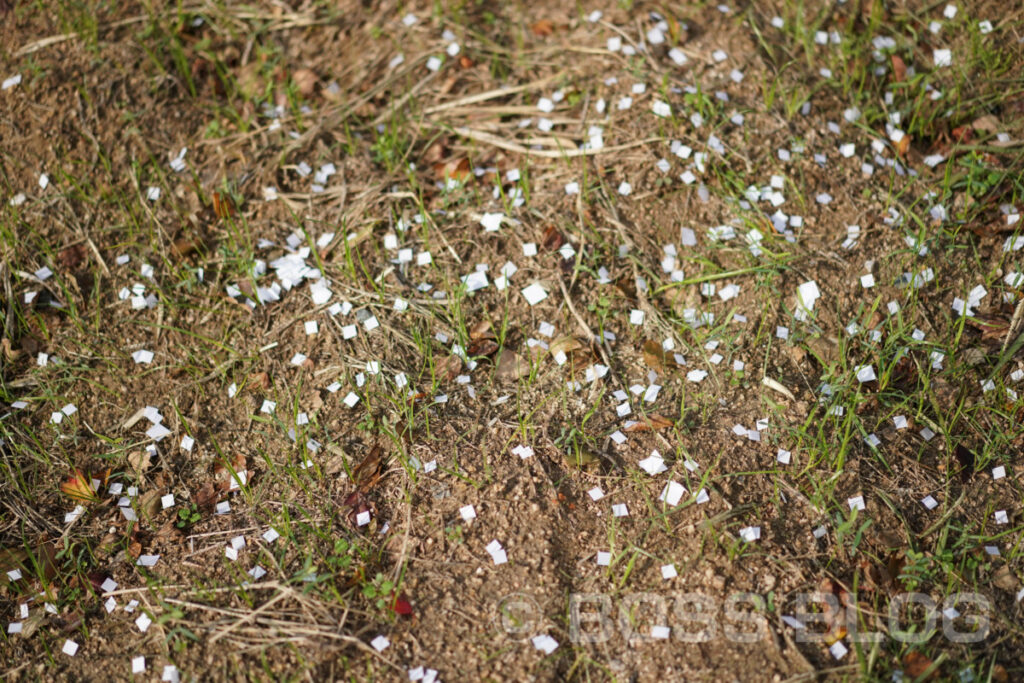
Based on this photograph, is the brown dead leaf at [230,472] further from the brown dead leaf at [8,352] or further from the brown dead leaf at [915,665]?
the brown dead leaf at [915,665]

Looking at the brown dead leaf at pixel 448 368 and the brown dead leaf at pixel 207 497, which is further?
the brown dead leaf at pixel 448 368

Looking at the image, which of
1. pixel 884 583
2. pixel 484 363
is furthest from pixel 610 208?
pixel 884 583

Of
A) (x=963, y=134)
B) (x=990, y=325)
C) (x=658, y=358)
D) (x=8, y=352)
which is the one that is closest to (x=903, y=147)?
(x=963, y=134)

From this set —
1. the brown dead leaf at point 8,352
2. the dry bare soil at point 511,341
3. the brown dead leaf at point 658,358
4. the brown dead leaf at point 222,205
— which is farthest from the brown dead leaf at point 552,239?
the brown dead leaf at point 8,352

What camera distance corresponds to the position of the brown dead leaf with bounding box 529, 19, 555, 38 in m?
3.33

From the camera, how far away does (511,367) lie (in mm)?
2609

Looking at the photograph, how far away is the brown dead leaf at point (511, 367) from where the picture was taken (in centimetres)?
259

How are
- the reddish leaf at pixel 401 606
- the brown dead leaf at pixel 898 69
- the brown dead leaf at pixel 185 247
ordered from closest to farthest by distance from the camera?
1. the reddish leaf at pixel 401 606
2. the brown dead leaf at pixel 185 247
3. the brown dead leaf at pixel 898 69

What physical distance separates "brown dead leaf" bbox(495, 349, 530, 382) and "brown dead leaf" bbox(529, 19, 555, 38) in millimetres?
1549

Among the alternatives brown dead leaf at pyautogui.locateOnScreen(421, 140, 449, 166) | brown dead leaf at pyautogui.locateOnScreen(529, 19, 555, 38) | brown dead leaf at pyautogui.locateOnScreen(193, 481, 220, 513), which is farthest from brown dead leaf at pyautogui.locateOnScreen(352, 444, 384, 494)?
brown dead leaf at pyautogui.locateOnScreen(529, 19, 555, 38)

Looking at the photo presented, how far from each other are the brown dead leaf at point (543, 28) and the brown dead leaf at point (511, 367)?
1.55m

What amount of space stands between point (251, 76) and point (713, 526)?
267 cm

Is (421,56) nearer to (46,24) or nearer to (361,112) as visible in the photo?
(361,112)

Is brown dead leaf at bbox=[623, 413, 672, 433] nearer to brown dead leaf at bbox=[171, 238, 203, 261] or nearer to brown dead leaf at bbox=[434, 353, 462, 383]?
brown dead leaf at bbox=[434, 353, 462, 383]
